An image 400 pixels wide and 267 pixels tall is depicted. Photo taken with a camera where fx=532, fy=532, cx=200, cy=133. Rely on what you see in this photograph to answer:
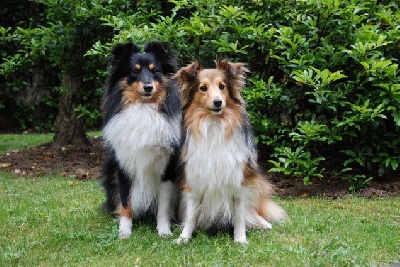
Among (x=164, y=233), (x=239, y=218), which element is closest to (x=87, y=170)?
(x=164, y=233)

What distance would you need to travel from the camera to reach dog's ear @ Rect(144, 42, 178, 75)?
485 centimetres

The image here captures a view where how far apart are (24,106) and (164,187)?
10376mm

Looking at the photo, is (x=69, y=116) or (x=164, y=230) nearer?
(x=164, y=230)

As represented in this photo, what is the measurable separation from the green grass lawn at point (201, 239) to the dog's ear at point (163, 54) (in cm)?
152

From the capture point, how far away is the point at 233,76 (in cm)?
449

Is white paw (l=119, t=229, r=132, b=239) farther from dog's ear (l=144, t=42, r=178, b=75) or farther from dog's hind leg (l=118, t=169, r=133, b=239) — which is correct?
dog's ear (l=144, t=42, r=178, b=75)

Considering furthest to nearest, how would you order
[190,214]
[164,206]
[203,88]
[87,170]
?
1. [87,170]
2. [164,206]
3. [190,214]
4. [203,88]

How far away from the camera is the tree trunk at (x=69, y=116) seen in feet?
30.3

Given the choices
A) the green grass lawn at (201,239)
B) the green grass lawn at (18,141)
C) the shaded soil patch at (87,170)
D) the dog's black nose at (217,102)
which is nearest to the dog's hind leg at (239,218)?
the green grass lawn at (201,239)

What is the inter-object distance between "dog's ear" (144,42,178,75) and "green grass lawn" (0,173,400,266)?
1504 mm

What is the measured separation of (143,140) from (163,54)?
82 cm

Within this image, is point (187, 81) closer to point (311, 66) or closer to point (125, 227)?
point (125, 227)

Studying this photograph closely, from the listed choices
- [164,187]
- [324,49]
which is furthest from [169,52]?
[324,49]

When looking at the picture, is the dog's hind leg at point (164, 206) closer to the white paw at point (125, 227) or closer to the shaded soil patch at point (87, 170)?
the white paw at point (125, 227)
